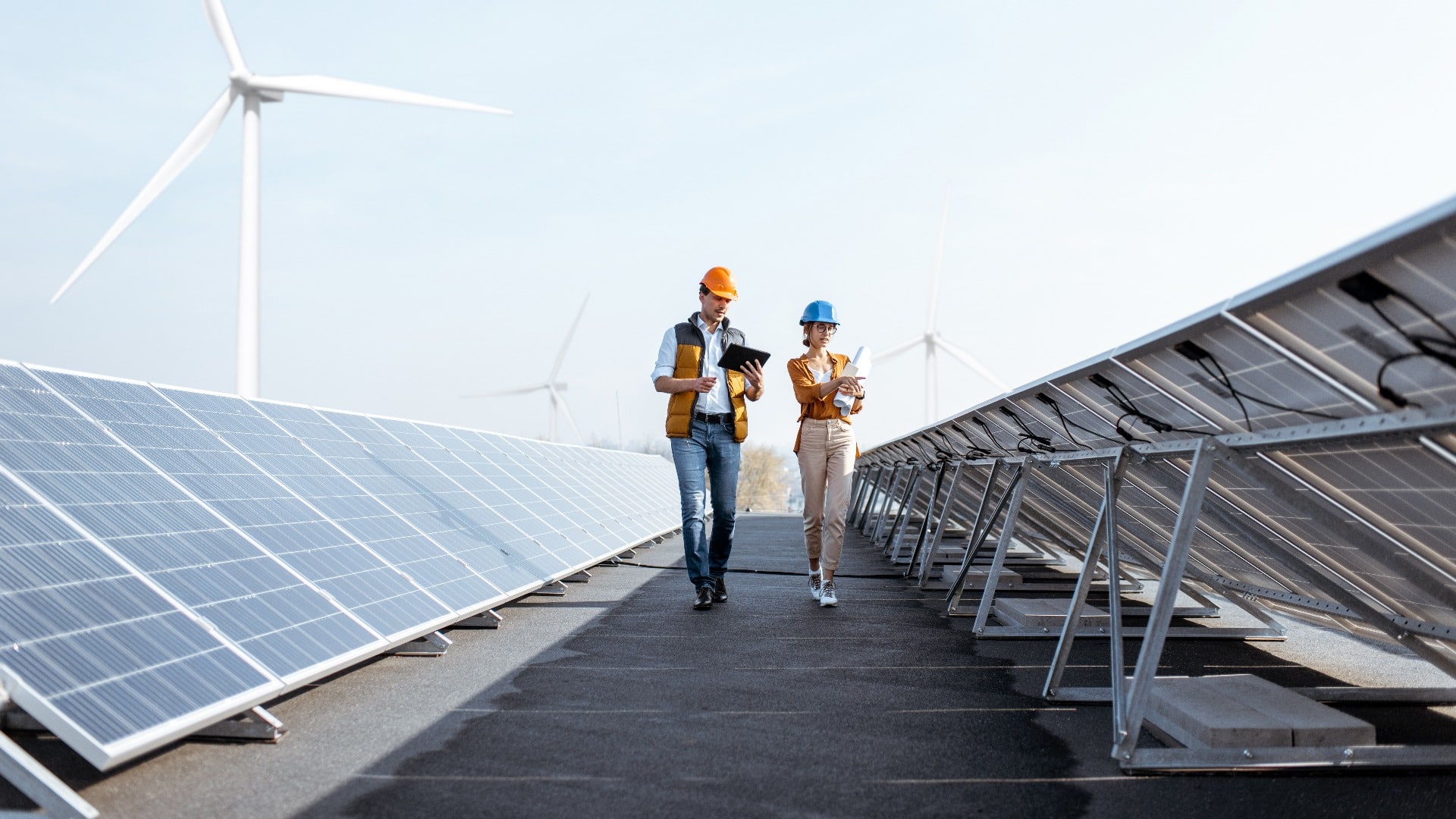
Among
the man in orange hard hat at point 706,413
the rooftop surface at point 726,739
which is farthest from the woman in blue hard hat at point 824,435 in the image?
the rooftop surface at point 726,739

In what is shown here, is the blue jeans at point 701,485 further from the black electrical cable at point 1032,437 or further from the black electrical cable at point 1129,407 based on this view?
the black electrical cable at point 1129,407

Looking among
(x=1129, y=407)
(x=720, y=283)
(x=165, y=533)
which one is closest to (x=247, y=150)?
(x=720, y=283)

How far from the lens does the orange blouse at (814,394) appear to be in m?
9.48

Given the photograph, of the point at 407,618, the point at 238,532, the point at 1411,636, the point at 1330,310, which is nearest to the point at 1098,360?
the point at 1330,310

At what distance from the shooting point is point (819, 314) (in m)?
9.69

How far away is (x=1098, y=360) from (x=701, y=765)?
2.68 metres

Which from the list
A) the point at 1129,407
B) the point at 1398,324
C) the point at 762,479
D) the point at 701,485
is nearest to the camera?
the point at 1398,324

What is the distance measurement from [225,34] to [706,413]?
15.3 m

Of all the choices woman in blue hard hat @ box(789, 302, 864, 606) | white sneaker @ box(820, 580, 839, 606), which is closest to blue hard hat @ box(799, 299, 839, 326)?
woman in blue hard hat @ box(789, 302, 864, 606)

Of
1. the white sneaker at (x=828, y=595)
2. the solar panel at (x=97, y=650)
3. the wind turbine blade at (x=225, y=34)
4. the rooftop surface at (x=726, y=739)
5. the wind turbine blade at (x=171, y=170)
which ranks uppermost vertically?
the wind turbine blade at (x=225, y=34)

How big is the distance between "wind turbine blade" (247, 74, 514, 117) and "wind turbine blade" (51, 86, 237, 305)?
0.75 meters

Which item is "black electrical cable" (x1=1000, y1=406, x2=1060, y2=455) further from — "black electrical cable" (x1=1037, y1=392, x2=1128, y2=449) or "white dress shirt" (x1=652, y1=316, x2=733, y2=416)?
"white dress shirt" (x1=652, y1=316, x2=733, y2=416)

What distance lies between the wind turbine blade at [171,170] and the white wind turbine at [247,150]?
1 cm

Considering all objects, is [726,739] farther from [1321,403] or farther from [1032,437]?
[1032,437]
